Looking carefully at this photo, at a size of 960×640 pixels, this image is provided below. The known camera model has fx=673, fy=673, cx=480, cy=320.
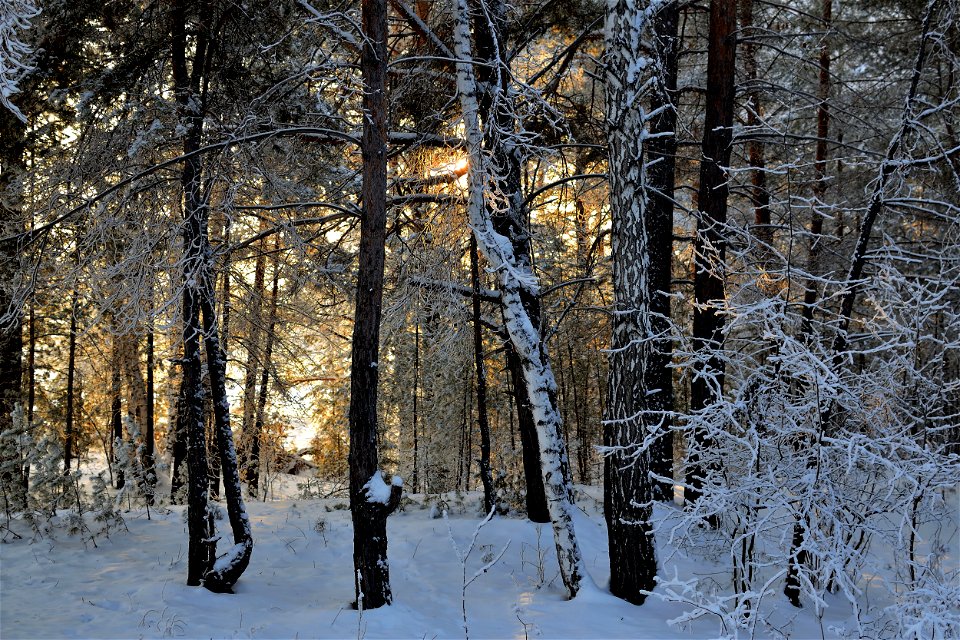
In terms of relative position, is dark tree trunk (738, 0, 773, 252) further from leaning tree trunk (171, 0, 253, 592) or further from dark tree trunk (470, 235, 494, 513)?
leaning tree trunk (171, 0, 253, 592)

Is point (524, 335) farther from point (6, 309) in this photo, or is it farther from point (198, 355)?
point (6, 309)

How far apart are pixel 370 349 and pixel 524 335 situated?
1.74m

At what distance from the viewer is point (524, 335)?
740cm

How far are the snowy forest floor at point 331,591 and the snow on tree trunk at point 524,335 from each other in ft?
1.93

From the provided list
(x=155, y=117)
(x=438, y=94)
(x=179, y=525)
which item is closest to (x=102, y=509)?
(x=179, y=525)

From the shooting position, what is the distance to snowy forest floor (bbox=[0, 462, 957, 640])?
6.05 metres

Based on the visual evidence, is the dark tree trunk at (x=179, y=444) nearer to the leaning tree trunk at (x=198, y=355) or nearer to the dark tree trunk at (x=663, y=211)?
the leaning tree trunk at (x=198, y=355)

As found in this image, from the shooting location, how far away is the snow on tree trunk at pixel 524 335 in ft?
23.2

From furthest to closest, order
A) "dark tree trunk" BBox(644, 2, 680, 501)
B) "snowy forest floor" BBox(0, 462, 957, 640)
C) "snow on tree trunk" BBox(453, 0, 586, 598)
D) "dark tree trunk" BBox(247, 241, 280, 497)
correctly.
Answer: "dark tree trunk" BBox(247, 241, 280, 497)
"dark tree trunk" BBox(644, 2, 680, 501)
"snow on tree trunk" BBox(453, 0, 586, 598)
"snowy forest floor" BBox(0, 462, 957, 640)

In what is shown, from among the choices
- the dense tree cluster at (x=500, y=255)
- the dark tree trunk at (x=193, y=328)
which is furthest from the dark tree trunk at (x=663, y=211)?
the dark tree trunk at (x=193, y=328)

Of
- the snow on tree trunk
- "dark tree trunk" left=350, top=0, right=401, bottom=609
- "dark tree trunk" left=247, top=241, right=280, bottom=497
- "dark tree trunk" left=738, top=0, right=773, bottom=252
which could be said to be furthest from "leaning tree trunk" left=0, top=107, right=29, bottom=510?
"dark tree trunk" left=738, top=0, right=773, bottom=252

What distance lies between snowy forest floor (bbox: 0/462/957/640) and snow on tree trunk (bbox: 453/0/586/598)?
588 mm

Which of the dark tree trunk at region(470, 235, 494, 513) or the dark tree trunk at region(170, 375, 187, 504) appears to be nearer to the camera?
the dark tree trunk at region(470, 235, 494, 513)

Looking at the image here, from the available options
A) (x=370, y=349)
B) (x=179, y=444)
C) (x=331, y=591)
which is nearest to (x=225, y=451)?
(x=331, y=591)
